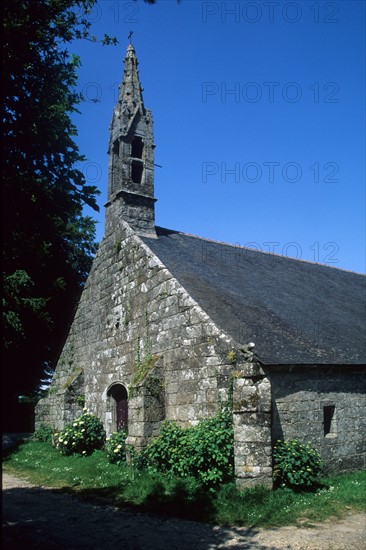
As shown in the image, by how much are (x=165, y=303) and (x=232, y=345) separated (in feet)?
8.93

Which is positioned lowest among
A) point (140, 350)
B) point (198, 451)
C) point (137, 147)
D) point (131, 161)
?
point (198, 451)

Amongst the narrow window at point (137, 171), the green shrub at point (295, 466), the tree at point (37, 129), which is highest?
the narrow window at point (137, 171)

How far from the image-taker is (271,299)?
43.6 feet

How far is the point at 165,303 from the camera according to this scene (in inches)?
455

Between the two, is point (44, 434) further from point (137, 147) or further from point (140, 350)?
point (137, 147)

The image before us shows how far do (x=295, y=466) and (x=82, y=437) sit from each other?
6895mm

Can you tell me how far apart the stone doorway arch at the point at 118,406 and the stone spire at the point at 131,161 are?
5060mm

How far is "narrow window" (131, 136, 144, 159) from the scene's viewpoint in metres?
16.2

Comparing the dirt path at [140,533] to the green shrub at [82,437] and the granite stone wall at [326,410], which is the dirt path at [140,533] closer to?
the granite stone wall at [326,410]

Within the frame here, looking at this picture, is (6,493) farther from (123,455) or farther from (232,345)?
(232,345)

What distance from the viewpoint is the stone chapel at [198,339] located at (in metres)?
9.45

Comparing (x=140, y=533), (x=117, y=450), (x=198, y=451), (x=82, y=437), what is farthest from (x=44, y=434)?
(x=140, y=533)

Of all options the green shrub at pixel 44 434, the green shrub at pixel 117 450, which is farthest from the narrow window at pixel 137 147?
the green shrub at pixel 44 434

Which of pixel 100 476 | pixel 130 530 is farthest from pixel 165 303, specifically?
pixel 130 530
